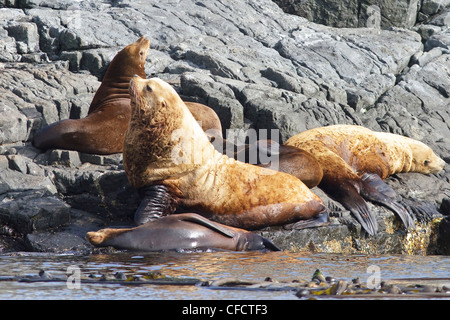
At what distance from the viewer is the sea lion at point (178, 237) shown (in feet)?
26.1

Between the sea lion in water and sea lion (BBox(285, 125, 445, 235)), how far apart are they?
152cm

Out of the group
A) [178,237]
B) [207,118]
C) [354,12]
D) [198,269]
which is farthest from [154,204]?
[354,12]

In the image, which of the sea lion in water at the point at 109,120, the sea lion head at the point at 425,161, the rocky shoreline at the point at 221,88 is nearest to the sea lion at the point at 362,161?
the sea lion head at the point at 425,161

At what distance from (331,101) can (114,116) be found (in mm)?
4122

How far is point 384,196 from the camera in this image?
1052 centimetres

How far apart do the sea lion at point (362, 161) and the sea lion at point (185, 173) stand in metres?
1.10

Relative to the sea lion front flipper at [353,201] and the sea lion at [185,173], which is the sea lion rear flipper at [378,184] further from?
the sea lion at [185,173]

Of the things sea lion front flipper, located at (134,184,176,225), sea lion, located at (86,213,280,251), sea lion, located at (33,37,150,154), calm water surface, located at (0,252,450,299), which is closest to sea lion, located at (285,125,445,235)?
sea lion, located at (86,213,280,251)

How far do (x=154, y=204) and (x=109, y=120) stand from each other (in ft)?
10.5

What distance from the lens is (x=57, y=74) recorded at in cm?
1313

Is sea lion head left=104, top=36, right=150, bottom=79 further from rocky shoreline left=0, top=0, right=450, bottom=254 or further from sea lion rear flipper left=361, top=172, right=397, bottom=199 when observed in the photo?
sea lion rear flipper left=361, top=172, right=397, bottom=199

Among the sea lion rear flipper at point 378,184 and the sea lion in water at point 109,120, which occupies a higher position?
the sea lion in water at point 109,120

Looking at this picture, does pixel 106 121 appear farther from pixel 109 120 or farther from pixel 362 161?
pixel 362 161

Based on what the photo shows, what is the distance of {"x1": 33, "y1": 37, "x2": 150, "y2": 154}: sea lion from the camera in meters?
11.3
